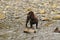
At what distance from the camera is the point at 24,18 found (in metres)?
10.6

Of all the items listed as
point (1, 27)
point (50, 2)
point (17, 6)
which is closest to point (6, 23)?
point (1, 27)

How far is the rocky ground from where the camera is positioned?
839cm

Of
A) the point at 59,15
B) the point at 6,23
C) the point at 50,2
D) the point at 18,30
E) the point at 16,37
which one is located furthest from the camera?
the point at 50,2

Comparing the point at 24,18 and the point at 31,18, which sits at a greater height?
the point at 31,18

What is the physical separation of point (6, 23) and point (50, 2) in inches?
168

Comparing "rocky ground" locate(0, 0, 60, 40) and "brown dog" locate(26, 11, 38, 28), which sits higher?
"brown dog" locate(26, 11, 38, 28)

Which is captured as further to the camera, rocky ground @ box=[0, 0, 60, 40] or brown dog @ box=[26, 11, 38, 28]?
brown dog @ box=[26, 11, 38, 28]

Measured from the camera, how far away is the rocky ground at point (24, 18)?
8.39 m

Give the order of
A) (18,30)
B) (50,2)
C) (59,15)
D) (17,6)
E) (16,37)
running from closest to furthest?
1. (16,37)
2. (18,30)
3. (59,15)
4. (17,6)
5. (50,2)

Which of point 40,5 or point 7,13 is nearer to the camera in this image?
point 7,13

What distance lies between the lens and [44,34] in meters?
8.50

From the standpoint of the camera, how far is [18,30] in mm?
9070

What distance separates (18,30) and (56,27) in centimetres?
117

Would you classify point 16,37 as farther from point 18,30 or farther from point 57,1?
point 57,1
